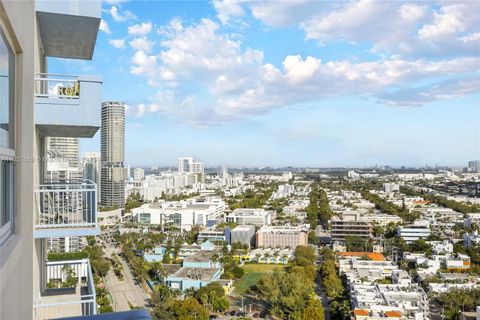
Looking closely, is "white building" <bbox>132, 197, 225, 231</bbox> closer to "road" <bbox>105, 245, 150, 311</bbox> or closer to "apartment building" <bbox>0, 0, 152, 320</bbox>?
"road" <bbox>105, 245, 150, 311</bbox>

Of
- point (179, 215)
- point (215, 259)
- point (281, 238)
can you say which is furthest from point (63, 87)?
point (179, 215)

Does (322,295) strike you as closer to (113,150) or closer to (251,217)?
(251,217)

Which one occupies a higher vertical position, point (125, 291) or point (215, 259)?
point (215, 259)

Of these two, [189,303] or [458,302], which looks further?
[458,302]

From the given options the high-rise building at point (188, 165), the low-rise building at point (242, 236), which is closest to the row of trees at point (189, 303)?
the low-rise building at point (242, 236)

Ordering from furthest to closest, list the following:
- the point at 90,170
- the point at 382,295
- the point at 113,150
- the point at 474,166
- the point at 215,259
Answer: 1. the point at 474,166
2. the point at 113,150
3. the point at 90,170
4. the point at 215,259
5. the point at 382,295
